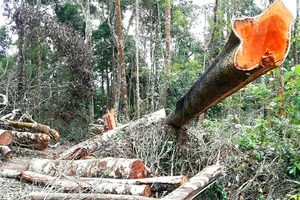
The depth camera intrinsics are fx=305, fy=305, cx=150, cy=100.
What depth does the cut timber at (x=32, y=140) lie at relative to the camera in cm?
723

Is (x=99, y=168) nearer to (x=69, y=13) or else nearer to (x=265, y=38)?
(x=265, y=38)

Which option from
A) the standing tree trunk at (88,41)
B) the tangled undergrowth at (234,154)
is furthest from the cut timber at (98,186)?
the standing tree trunk at (88,41)

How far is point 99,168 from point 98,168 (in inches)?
0.7

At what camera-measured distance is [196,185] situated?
3.37 m

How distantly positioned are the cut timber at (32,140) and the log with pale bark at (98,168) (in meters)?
2.49

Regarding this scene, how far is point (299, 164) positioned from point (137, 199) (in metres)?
2.12

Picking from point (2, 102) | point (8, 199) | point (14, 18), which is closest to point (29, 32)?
point (14, 18)

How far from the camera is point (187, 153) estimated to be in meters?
4.62

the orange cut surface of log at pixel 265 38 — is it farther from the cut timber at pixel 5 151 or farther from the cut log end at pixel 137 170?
the cut timber at pixel 5 151

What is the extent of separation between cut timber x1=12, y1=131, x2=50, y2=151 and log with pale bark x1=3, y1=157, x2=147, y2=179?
2.49 metres

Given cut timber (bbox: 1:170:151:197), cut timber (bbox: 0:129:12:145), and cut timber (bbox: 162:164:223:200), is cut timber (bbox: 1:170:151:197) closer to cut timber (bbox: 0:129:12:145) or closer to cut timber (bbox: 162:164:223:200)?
cut timber (bbox: 162:164:223:200)

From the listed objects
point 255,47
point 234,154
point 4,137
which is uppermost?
point 255,47

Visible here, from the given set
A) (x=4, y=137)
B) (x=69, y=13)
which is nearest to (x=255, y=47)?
(x=4, y=137)

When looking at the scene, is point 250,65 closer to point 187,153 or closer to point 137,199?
point 137,199
